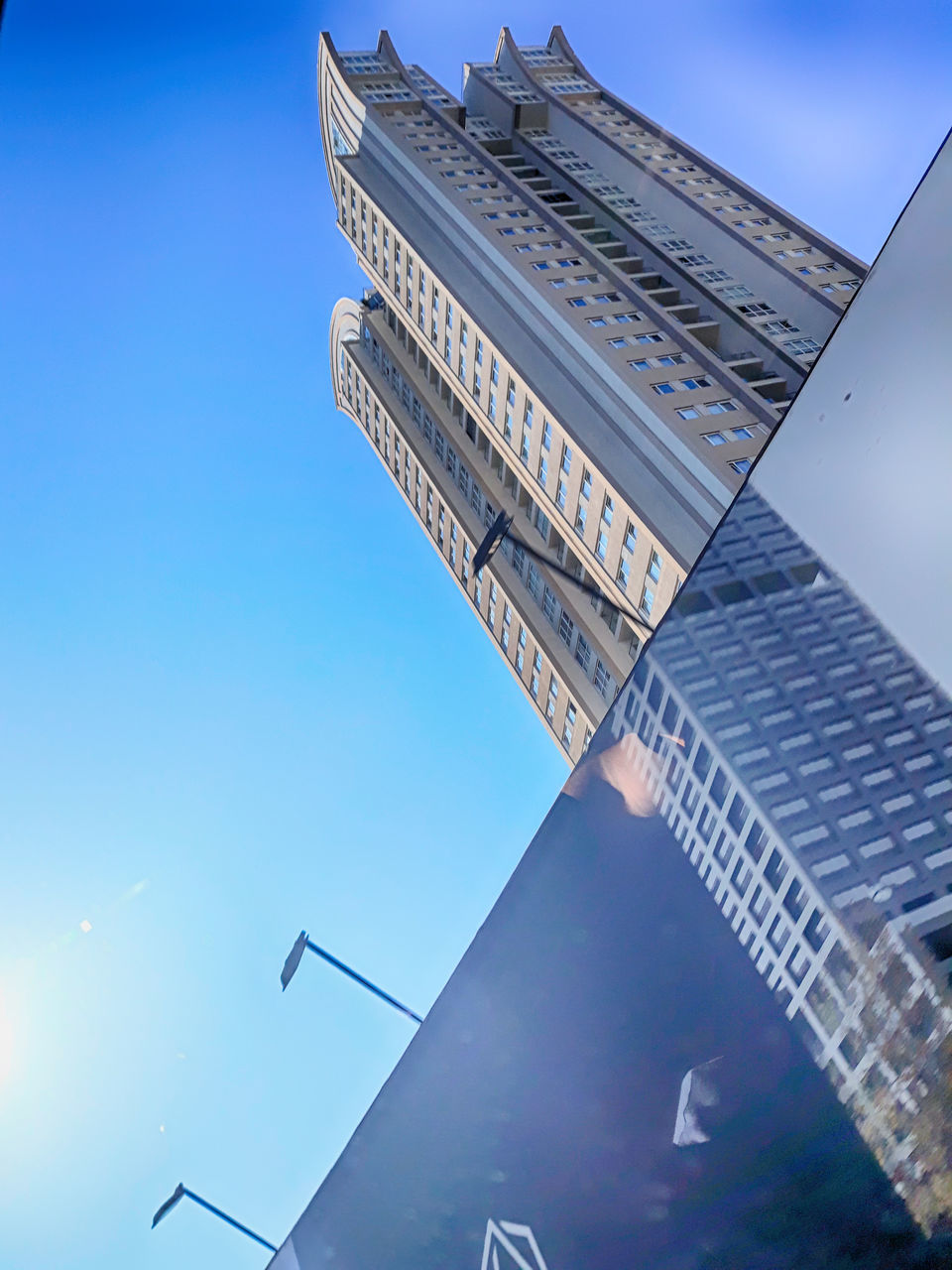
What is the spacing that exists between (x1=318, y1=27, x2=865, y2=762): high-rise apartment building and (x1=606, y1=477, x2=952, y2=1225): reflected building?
25.7 metres

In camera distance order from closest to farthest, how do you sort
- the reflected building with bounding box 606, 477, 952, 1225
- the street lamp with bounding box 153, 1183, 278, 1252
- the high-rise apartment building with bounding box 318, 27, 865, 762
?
the reflected building with bounding box 606, 477, 952, 1225
the street lamp with bounding box 153, 1183, 278, 1252
the high-rise apartment building with bounding box 318, 27, 865, 762

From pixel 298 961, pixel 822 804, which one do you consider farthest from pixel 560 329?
pixel 822 804

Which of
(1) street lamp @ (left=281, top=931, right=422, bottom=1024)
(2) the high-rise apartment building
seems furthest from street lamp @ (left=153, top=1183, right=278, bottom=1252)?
(2) the high-rise apartment building

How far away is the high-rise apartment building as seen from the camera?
32.6m

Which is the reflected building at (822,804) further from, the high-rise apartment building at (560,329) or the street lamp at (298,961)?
the high-rise apartment building at (560,329)

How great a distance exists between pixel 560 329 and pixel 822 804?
3590cm

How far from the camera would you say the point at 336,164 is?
180 feet

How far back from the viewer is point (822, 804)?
8.45 ft

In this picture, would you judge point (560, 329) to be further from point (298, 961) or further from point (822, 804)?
point (822, 804)

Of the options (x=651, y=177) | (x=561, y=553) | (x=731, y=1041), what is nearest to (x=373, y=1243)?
(x=731, y=1041)

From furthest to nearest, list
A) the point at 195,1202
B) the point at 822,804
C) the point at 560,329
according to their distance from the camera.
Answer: the point at 560,329 < the point at 195,1202 < the point at 822,804

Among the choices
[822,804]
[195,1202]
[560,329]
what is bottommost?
[822,804]

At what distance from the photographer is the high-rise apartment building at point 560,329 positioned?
32562 mm

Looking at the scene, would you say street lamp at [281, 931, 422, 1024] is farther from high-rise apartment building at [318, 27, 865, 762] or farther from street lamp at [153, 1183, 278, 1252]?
high-rise apartment building at [318, 27, 865, 762]
